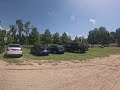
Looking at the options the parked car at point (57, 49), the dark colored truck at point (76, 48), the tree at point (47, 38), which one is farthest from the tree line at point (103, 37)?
the parked car at point (57, 49)

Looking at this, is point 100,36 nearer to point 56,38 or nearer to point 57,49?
point 56,38

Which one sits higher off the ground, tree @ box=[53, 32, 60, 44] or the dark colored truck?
tree @ box=[53, 32, 60, 44]

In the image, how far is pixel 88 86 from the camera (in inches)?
381

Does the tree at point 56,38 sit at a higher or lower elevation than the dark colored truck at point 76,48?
higher

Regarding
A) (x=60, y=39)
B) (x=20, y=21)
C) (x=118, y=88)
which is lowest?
(x=118, y=88)

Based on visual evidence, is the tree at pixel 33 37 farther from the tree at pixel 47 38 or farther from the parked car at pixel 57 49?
the parked car at pixel 57 49

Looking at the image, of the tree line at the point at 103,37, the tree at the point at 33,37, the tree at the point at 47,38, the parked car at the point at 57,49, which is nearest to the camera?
the parked car at the point at 57,49

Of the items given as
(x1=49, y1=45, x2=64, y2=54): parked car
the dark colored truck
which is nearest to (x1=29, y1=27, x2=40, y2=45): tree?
the dark colored truck

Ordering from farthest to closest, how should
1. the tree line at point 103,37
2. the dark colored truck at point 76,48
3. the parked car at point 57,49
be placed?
1. the tree line at point 103,37
2. the dark colored truck at point 76,48
3. the parked car at point 57,49

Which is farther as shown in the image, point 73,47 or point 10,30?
point 10,30

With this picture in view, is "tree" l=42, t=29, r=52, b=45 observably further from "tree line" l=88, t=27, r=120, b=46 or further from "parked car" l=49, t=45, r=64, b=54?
"tree line" l=88, t=27, r=120, b=46

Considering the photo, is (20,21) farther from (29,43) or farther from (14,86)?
(14,86)

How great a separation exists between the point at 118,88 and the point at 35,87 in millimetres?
3941

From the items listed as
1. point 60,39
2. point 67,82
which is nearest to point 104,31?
point 60,39
